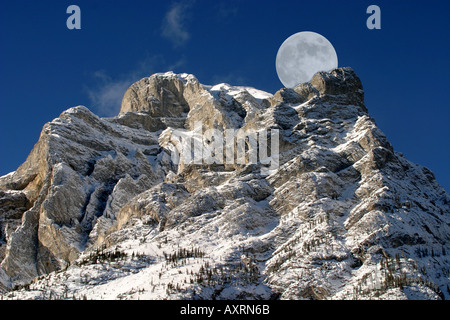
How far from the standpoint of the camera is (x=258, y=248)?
170 meters

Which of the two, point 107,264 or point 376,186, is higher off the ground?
point 376,186

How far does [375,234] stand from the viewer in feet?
538

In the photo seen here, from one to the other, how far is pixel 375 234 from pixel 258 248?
90.8 ft

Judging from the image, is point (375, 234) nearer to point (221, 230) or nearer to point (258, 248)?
point (258, 248)
